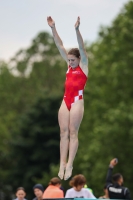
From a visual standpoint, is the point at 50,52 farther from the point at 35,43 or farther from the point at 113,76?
the point at 113,76

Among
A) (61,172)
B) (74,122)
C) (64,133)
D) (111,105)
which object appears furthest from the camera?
(111,105)

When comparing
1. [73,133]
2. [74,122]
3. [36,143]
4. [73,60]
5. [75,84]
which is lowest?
[73,133]

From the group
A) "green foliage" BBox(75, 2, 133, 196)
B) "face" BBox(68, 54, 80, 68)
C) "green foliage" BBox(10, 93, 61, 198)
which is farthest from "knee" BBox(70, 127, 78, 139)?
"green foliage" BBox(10, 93, 61, 198)

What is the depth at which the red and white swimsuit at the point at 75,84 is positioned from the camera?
13.1m

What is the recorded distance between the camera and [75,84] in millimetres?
13055

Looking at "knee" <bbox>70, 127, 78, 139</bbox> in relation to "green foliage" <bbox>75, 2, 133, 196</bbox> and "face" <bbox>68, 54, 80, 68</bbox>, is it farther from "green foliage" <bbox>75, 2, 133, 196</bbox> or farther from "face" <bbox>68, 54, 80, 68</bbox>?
"green foliage" <bbox>75, 2, 133, 196</bbox>

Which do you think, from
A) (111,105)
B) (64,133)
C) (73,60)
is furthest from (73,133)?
(111,105)

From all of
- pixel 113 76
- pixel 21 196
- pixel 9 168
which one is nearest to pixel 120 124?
pixel 113 76

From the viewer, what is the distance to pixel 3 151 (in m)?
64.6

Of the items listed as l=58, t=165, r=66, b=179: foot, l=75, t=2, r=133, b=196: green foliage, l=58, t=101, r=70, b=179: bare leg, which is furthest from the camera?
l=75, t=2, r=133, b=196: green foliage

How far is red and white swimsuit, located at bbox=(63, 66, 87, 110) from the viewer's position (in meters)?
13.1

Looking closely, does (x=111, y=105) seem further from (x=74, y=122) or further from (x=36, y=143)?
(x=74, y=122)

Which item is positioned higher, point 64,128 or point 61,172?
point 64,128

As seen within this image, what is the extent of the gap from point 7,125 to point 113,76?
26.3 metres
